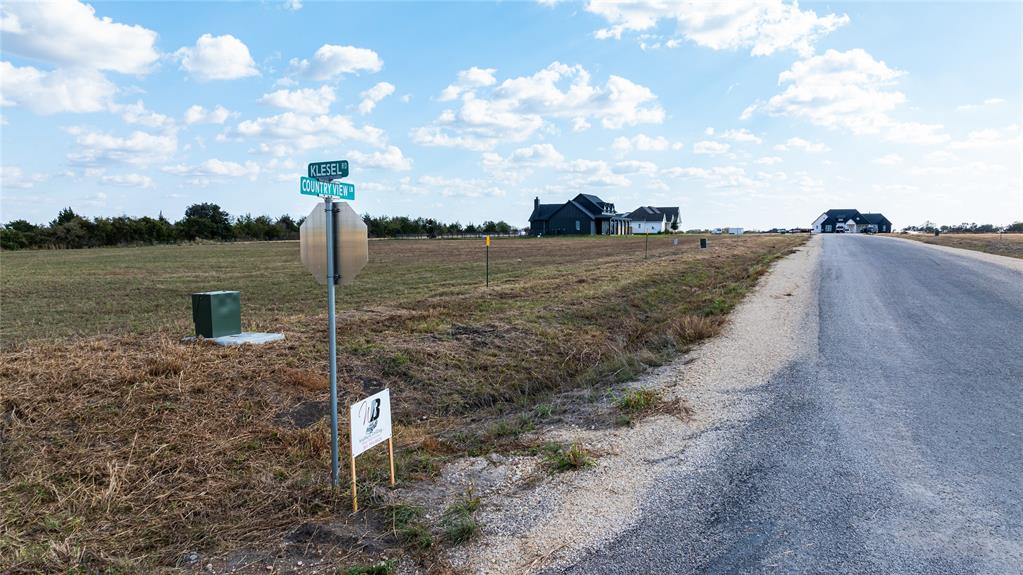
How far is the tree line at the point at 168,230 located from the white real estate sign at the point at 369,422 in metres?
85.6

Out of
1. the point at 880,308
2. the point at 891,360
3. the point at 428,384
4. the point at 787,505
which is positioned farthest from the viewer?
the point at 880,308

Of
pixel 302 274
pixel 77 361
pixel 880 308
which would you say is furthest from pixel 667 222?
pixel 77 361

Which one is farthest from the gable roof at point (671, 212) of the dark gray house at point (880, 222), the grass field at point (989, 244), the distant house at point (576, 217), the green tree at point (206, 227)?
the green tree at point (206, 227)

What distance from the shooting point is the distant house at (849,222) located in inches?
5261

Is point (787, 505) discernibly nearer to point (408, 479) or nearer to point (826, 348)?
point (408, 479)

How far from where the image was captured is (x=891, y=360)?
29.0 feet

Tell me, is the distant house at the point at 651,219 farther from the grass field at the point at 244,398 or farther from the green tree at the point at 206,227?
the grass field at the point at 244,398

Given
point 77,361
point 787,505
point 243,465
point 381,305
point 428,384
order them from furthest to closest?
point 381,305
point 428,384
point 77,361
point 243,465
point 787,505

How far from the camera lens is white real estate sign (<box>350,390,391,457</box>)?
15.5 ft

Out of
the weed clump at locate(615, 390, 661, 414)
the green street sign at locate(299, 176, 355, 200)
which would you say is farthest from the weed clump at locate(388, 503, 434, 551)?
the weed clump at locate(615, 390, 661, 414)

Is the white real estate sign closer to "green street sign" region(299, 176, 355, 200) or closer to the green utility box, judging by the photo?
"green street sign" region(299, 176, 355, 200)

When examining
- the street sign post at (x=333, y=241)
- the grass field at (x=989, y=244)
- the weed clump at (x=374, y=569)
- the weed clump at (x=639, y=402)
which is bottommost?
the weed clump at (x=374, y=569)

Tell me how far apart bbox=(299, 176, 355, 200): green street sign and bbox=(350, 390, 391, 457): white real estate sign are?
5.29 feet

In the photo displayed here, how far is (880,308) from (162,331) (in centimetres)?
1445
